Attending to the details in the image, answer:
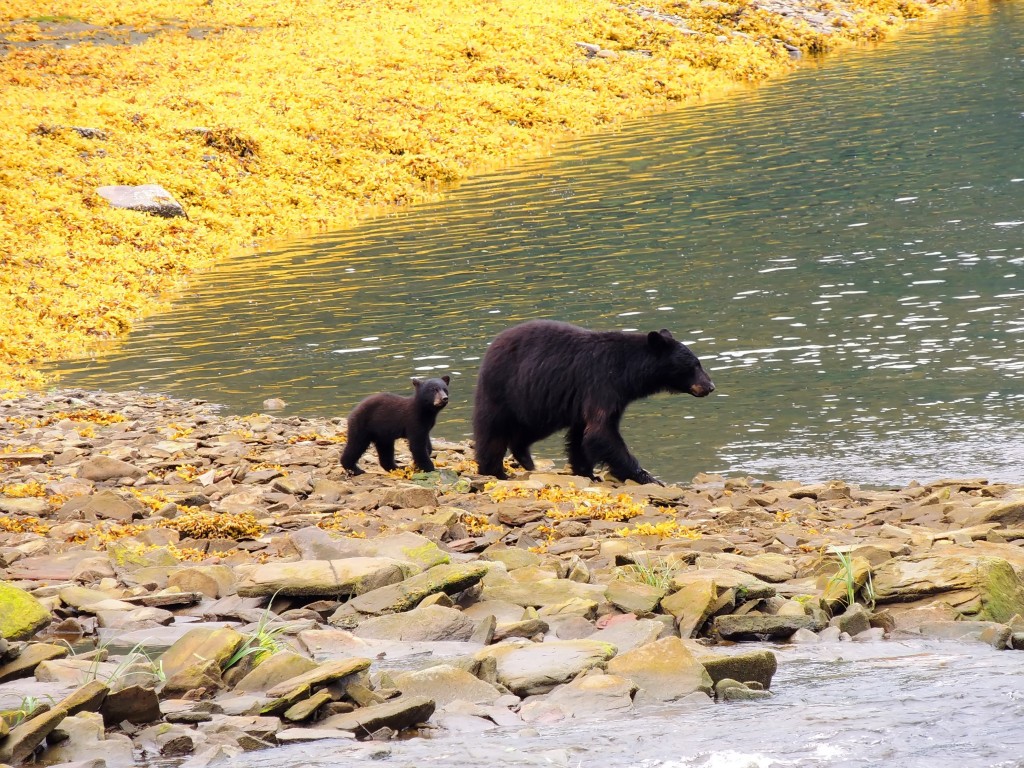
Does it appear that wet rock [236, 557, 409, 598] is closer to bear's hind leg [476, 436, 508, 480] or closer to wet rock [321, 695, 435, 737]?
wet rock [321, 695, 435, 737]

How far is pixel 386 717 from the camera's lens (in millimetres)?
5969

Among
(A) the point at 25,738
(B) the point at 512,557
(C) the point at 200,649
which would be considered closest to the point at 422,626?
(C) the point at 200,649

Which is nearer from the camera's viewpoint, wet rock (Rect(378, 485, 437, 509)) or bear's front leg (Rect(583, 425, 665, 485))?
wet rock (Rect(378, 485, 437, 509))

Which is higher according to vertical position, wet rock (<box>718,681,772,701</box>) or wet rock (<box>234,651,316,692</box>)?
wet rock (<box>234,651,316,692</box>)

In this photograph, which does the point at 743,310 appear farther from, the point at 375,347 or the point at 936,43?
Answer: the point at 936,43

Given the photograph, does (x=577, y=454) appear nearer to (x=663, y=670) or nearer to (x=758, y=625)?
(x=758, y=625)

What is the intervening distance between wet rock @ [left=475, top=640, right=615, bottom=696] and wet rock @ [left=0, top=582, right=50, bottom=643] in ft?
8.04

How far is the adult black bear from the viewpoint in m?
13.2

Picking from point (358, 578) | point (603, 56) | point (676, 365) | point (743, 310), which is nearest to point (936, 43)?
point (603, 56)

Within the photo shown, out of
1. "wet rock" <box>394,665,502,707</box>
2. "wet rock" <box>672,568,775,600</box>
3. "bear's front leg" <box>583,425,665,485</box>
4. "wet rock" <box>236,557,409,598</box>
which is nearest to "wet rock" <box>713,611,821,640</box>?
"wet rock" <box>672,568,775,600</box>

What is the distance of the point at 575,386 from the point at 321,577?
5.42 metres

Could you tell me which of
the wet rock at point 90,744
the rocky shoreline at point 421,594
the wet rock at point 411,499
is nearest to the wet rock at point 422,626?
the rocky shoreline at point 421,594

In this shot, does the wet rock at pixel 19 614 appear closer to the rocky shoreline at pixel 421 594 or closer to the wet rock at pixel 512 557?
the rocky shoreline at pixel 421 594

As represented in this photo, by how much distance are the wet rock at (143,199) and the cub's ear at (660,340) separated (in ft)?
78.2
